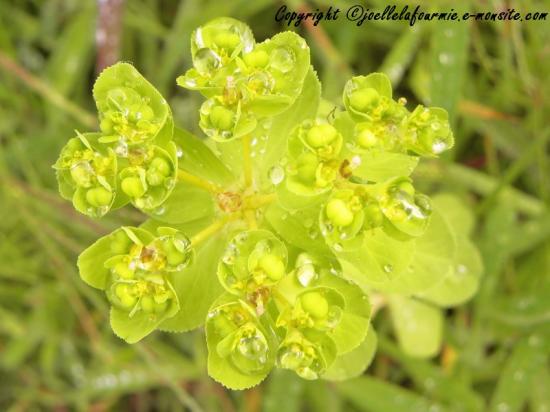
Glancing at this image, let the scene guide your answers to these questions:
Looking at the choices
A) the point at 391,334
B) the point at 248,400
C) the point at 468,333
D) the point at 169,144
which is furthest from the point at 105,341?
the point at 169,144

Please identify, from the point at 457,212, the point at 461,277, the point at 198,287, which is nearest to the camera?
the point at 198,287

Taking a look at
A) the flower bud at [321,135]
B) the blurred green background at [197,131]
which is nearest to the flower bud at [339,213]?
the flower bud at [321,135]

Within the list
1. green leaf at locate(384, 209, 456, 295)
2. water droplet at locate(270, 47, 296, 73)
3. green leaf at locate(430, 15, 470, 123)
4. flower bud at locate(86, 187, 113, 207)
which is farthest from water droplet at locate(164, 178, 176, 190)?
green leaf at locate(430, 15, 470, 123)

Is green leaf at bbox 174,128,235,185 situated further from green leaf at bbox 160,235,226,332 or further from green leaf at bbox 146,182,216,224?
green leaf at bbox 160,235,226,332

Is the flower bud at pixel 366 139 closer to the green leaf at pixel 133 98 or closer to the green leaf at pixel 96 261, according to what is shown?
the green leaf at pixel 133 98

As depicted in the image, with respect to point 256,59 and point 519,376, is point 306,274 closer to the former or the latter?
point 256,59

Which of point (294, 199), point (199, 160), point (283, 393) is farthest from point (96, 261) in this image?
point (283, 393)
